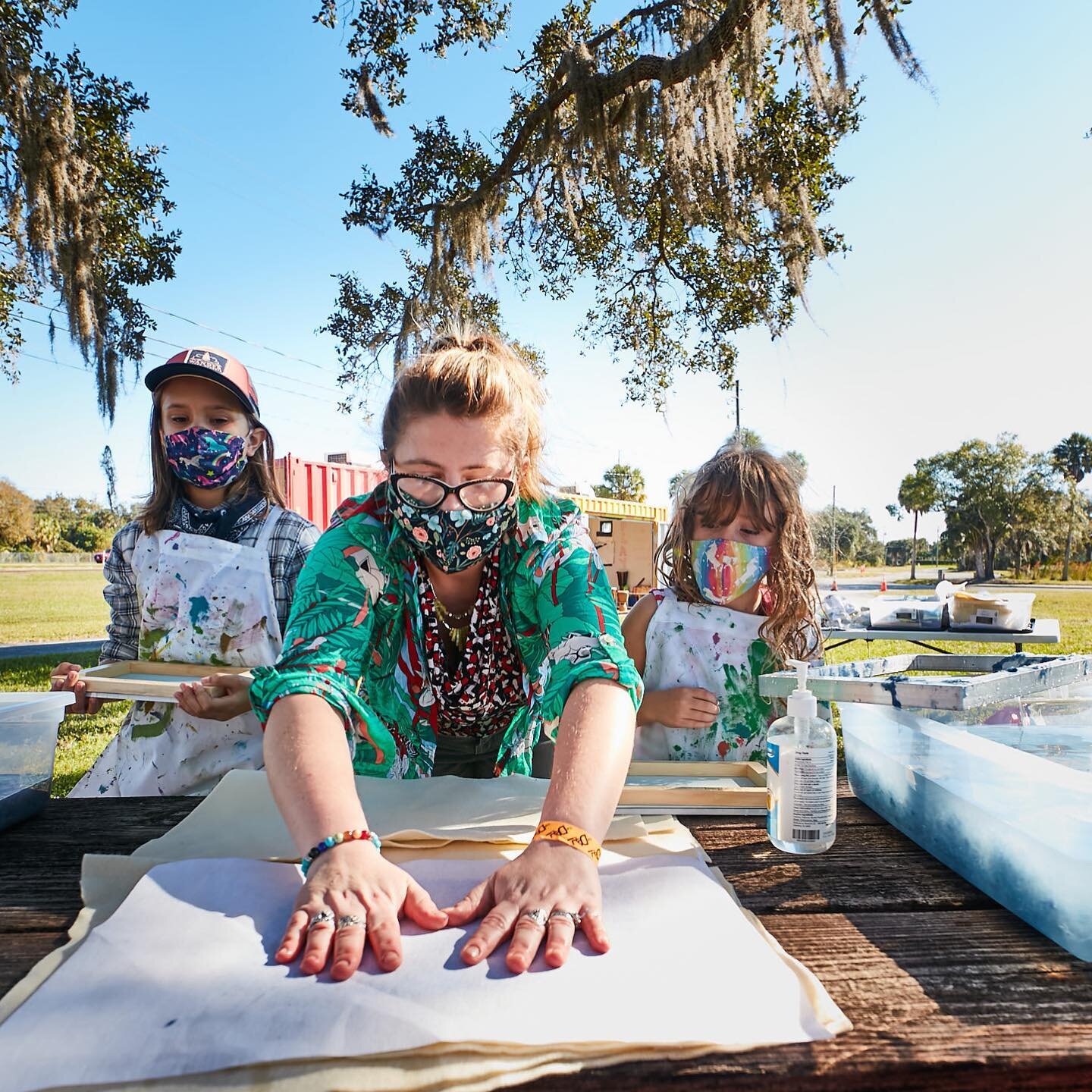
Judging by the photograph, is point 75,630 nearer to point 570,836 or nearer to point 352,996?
point 570,836

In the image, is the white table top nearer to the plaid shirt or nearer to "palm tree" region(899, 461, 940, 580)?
the plaid shirt

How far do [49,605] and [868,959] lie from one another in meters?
Result: 25.1

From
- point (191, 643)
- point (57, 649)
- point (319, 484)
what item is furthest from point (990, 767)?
point (57, 649)

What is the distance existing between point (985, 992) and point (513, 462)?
3.54 ft

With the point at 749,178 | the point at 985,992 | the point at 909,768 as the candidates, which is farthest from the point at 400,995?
the point at 749,178

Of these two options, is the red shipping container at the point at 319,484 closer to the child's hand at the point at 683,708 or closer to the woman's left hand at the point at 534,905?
the child's hand at the point at 683,708

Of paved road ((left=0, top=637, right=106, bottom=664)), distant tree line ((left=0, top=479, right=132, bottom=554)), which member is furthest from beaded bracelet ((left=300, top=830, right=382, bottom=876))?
distant tree line ((left=0, top=479, right=132, bottom=554))

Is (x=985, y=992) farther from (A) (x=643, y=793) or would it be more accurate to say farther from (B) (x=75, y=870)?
(B) (x=75, y=870)

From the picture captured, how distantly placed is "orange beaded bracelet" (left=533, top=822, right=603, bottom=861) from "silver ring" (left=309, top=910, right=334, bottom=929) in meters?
0.27

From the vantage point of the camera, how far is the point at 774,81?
27.2ft

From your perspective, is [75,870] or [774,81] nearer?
[75,870]

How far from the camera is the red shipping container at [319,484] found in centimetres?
1362

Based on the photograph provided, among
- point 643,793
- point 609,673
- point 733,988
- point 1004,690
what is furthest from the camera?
point 643,793

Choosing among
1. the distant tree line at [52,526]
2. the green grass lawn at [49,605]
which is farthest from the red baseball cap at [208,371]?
A: the distant tree line at [52,526]
